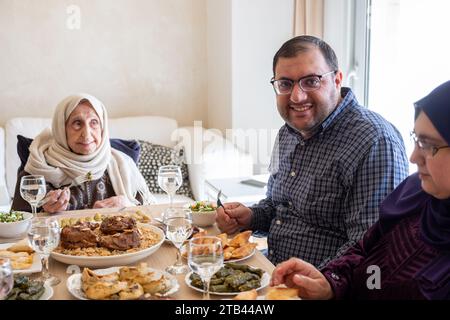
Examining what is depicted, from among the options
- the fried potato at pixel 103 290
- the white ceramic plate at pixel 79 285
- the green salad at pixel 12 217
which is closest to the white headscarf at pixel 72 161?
the green salad at pixel 12 217

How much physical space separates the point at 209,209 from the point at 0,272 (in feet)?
3.02

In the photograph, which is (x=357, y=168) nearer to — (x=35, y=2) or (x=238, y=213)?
(x=238, y=213)

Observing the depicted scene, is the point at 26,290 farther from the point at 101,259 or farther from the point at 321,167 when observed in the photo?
the point at 321,167

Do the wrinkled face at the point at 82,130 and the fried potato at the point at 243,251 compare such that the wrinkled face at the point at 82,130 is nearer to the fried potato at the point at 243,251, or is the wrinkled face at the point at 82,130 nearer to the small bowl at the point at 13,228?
the small bowl at the point at 13,228

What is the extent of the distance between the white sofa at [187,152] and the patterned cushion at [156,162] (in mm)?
59

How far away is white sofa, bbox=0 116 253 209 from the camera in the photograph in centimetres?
370

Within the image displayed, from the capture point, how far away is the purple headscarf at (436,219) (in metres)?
1.16

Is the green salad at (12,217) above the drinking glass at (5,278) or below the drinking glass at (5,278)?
below

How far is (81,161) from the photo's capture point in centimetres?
251

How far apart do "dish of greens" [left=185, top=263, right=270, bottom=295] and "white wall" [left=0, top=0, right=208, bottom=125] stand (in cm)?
324

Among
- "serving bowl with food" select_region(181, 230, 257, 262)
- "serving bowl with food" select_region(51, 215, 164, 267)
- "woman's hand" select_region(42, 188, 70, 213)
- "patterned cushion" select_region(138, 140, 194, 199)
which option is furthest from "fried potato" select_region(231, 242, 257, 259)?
"patterned cushion" select_region(138, 140, 194, 199)

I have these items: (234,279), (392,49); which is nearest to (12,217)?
(234,279)

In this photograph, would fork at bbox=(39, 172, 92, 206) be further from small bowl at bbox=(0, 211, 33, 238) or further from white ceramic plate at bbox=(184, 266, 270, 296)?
white ceramic plate at bbox=(184, 266, 270, 296)

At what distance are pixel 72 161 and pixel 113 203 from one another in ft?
1.21
